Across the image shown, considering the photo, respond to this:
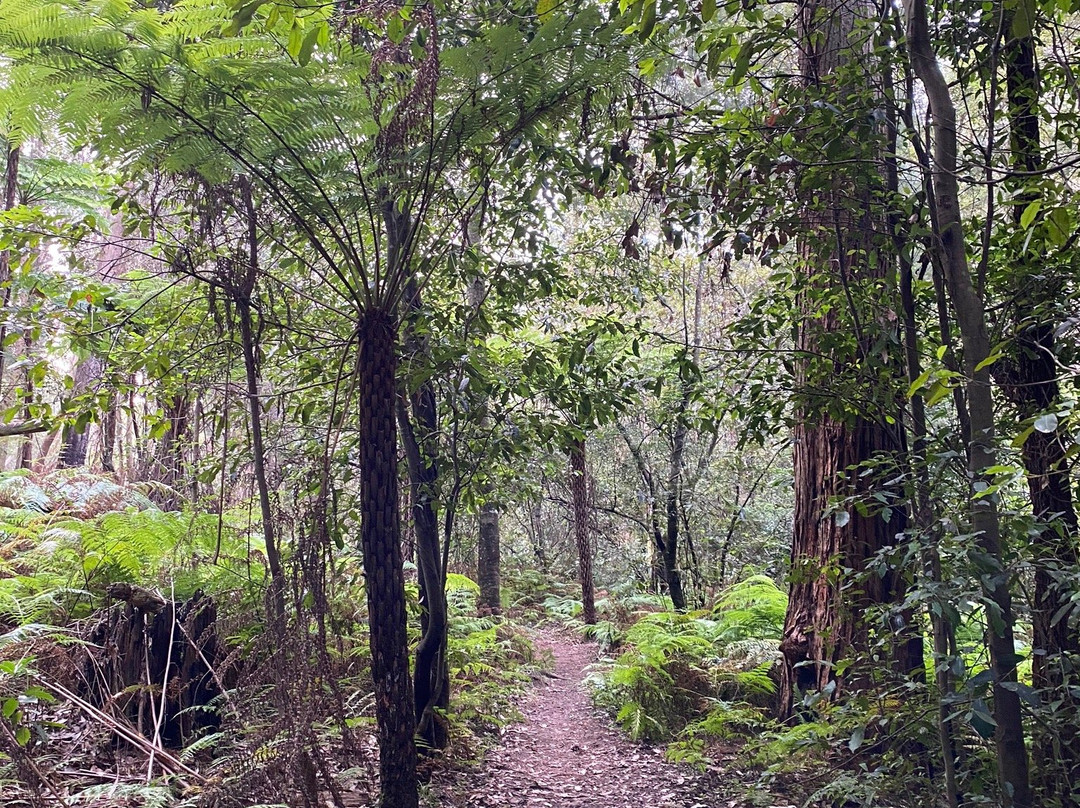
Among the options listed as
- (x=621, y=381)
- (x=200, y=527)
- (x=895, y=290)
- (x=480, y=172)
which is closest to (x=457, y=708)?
(x=200, y=527)

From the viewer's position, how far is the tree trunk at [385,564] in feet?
9.89

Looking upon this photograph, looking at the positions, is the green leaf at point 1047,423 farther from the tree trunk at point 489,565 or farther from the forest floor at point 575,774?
the tree trunk at point 489,565

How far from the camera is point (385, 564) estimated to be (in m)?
3.05

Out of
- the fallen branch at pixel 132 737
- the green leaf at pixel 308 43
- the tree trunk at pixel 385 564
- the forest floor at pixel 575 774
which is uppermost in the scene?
the green leaf at pixel 308 43

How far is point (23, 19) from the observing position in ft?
8.53

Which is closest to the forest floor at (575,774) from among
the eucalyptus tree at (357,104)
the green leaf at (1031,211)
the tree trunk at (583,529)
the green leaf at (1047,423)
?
the eucalyptus tree at (357,104)

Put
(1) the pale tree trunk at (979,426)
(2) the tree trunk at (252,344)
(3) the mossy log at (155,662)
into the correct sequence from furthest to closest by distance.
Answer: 1. (3) the mossy log at (155,662)
2. (2) the tree trunk at (252,344)
3. (1) the pale tree trunk at (979,426)

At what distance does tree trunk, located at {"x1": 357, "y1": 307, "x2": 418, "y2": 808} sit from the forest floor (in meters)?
1.18

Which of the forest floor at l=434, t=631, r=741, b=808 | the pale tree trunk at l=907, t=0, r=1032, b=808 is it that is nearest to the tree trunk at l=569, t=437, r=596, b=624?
the forest floor at l=434, t=631, r=741, b=808

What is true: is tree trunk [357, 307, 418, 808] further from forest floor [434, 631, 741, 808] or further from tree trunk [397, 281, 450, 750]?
forest floor [434, 631, 741, 808]

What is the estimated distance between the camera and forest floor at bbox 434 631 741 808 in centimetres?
427

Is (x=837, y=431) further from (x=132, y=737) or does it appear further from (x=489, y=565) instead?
(x=489, y=565)

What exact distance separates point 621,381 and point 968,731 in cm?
243

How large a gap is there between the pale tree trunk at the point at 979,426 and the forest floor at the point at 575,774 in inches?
94.7
